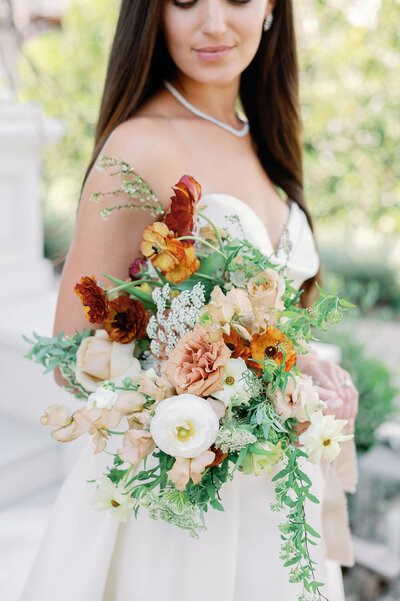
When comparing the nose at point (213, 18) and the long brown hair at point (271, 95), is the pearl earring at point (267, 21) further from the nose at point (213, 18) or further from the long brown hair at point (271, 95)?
the nose at point (213, 18)

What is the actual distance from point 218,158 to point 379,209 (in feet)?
23.8

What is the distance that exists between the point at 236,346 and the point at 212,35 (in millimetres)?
908

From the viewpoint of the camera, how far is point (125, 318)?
135 centimetres

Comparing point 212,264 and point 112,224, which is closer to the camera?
point 212,264

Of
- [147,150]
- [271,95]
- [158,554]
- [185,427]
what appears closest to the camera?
[185,427]

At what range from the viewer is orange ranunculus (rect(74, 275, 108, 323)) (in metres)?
1.31

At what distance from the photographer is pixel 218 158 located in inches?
75.5

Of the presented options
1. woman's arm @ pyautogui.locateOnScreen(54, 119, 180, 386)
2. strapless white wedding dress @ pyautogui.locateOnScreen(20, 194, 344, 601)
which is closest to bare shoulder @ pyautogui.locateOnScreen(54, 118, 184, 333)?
woman's arm @ pyautogui.locateOnScreen(54, 119, 180, 386)

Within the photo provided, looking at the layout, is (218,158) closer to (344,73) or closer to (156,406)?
(156,406)

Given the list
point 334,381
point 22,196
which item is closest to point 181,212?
point 334,381

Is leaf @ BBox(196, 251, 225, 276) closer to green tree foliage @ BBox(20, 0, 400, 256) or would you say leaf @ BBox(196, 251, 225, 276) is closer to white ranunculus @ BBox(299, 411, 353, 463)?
white ranunculus @ BBox(299, 411, 353, 463)

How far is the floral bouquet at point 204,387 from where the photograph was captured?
1.15m

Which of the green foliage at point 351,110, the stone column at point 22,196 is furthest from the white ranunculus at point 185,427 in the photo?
the green foliage at point 351,110

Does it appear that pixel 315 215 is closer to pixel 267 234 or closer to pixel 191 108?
pixel 191 108
